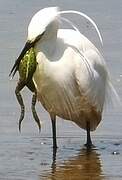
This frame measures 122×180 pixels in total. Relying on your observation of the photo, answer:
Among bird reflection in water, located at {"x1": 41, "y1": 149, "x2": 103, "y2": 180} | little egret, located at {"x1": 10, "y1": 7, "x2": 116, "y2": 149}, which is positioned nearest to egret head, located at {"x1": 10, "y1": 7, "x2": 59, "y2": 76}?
little egret, located at {"x1": 10, "y1": 7, "x2": 116, "y2": 149}

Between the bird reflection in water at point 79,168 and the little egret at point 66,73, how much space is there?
36 cm

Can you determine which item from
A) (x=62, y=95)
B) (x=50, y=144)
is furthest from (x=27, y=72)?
(x=50, y=144)

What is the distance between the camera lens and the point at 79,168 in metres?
9.93

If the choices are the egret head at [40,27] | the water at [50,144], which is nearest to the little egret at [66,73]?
the egret head at [40,27]

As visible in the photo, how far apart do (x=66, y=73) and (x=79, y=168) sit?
3.74 ft

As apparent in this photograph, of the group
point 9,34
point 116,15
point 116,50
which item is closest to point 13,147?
point 116,50

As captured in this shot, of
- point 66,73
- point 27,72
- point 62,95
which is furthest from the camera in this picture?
point 62,95

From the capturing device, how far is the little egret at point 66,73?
10.2 metres

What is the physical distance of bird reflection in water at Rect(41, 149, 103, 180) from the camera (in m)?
9.45

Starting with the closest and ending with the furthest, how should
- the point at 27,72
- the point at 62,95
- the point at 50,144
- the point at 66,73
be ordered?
the point at 27,72
the point at 66,73
the point at 62,95
the point at 50,144

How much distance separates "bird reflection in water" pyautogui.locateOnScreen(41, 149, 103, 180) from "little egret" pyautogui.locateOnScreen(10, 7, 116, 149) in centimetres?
36

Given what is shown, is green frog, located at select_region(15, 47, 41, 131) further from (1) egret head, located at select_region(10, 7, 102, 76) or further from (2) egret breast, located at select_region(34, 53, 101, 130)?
(2) egret breast, located at select_region(34, 53, 101, 130)

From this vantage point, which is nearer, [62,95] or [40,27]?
[40,27]

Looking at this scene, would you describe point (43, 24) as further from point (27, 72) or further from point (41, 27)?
point (27, 72)
